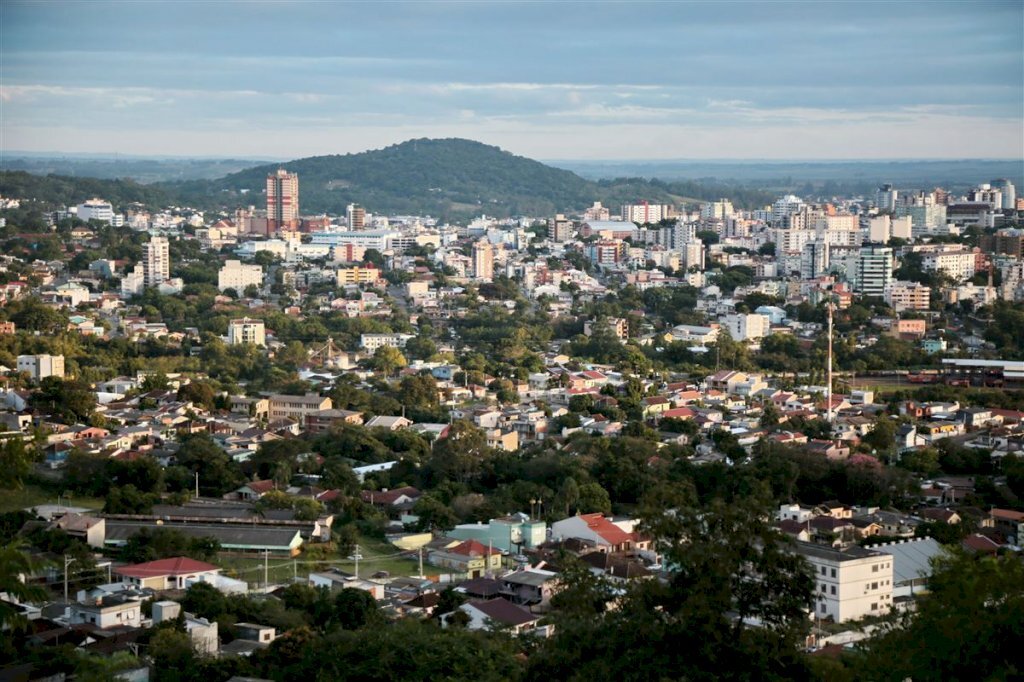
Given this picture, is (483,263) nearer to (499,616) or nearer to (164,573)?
(164,573)

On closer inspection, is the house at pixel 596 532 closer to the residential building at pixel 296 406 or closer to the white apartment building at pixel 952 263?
the residential building at pixel 296 406

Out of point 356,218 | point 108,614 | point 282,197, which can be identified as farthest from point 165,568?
point 282,197

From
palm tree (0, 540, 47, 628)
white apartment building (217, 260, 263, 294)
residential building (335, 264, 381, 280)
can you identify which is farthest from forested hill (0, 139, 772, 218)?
palm tree (0, 540, 47, 628)

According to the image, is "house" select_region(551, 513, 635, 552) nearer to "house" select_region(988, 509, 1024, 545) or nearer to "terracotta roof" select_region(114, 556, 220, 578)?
"terracotta roof" select_region(114, 556, 220, 578)

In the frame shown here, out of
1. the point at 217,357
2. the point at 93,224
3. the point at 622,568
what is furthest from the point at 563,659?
the point at 93,224

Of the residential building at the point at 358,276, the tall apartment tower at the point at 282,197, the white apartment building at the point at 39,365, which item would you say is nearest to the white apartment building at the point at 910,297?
the residential building at the point at 358,276

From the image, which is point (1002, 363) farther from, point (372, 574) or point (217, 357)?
point (372, 574)
